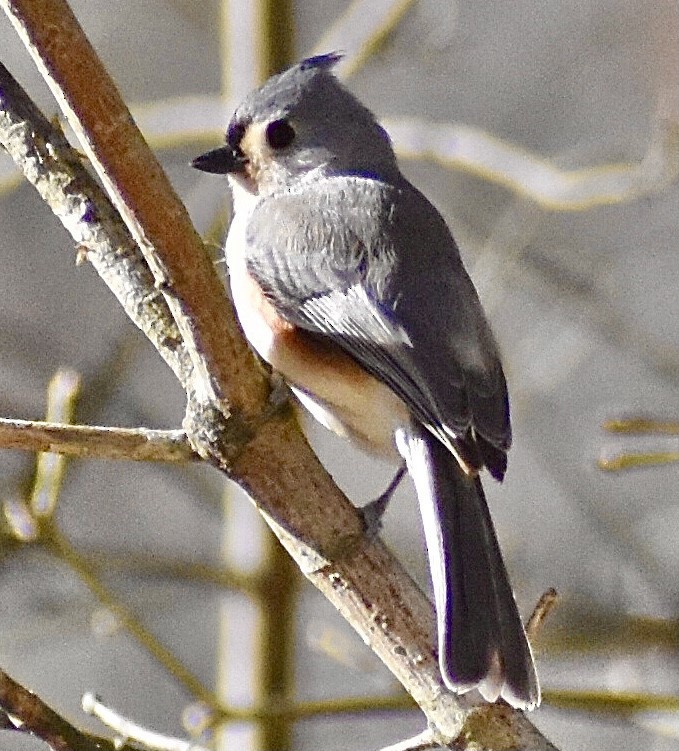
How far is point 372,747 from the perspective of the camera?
2656mm

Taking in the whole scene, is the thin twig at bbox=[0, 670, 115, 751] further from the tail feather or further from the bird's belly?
the bird's belly

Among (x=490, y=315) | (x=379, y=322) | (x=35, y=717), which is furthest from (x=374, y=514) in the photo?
(x=490, y=315)

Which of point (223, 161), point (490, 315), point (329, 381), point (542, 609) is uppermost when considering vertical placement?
point (490, 315)

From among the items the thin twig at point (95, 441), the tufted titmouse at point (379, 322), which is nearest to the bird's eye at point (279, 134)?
the tufted titmouse at point (379, 322)

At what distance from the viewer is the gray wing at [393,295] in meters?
1.27

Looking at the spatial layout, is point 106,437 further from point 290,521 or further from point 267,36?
point 267,36

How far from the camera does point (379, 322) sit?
1.34m

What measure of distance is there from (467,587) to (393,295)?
0.36 meters

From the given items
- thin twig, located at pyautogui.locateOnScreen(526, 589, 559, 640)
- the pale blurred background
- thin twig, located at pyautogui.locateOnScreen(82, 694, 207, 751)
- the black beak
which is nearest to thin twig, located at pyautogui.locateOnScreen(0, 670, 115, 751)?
thin twig, located at pyautogui.locateOnScreen(82, 694, 207, 751)

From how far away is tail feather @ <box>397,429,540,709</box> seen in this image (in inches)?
41.2

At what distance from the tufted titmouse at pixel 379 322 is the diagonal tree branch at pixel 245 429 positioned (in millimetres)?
35

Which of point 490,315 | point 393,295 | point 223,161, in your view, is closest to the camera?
point 393,295

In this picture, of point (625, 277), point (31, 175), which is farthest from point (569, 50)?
point (31, 175)

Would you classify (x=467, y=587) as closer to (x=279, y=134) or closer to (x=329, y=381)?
(x=329, y=381)
